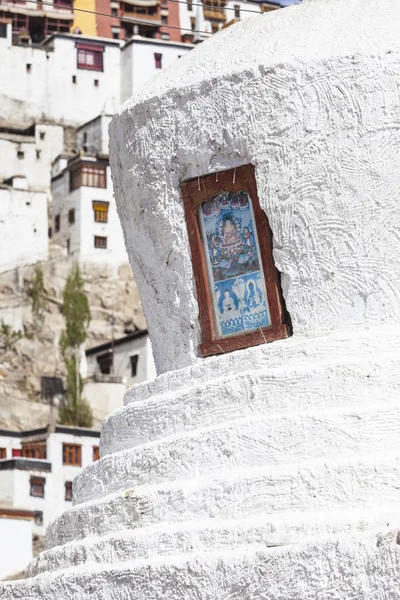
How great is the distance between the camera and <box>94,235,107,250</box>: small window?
5006 cm

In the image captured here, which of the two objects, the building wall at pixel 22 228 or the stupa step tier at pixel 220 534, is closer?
the stupa step tier at pixel 220 534

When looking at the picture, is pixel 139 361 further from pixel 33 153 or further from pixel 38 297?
pixel 33 153

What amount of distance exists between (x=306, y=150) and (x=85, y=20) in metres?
52.6

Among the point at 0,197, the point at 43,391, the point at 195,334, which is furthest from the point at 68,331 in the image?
the point at 195,334

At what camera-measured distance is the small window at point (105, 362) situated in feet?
147

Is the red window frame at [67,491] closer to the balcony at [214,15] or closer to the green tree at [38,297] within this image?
the green tree at [38,297]

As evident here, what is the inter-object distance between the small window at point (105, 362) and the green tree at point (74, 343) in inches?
26.0

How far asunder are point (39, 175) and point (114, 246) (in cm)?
579

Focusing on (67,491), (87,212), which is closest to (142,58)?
(87,212)

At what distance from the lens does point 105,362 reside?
4547cm

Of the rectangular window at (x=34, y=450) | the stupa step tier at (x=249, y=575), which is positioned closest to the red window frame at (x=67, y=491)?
the rectangular window at (x=34, y=450)

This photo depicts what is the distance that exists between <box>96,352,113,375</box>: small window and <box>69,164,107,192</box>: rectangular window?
7034 mm

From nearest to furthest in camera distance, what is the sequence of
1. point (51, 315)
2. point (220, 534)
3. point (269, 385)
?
point (220, 534), point (269, 385), point (51, 315)

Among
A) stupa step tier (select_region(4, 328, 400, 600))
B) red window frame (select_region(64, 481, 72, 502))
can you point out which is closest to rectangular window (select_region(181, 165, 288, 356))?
stupa step tier (select_region(4, 328, 400, 600))
